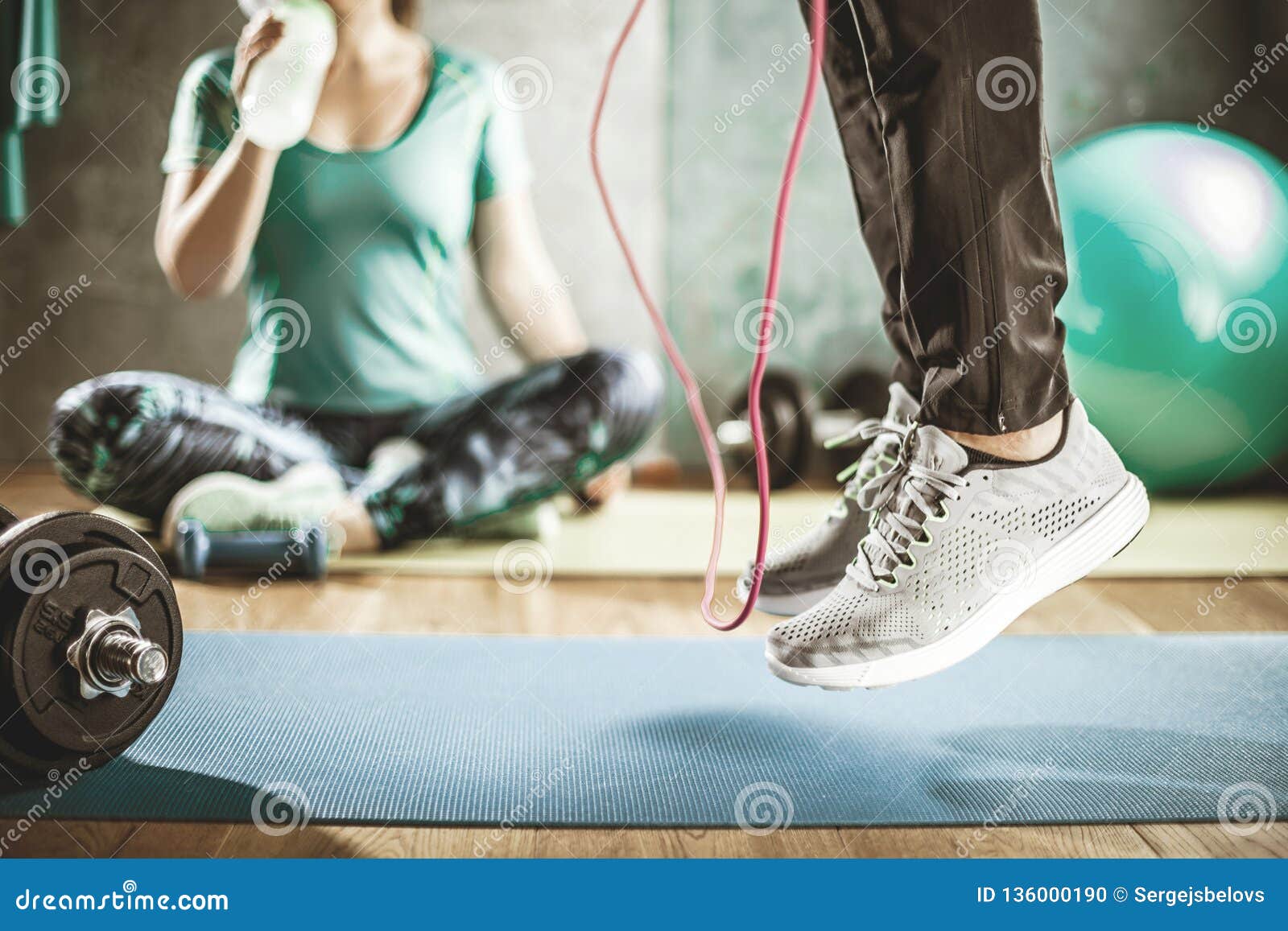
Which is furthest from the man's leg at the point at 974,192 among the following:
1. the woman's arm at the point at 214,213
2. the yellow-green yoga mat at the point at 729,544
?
the woman's arm at the point at 214,213

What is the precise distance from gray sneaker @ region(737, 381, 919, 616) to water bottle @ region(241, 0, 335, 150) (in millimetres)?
870

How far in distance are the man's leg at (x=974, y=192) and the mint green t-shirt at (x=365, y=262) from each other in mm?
1241

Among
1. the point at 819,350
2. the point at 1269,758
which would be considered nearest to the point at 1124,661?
the point at 1269,758

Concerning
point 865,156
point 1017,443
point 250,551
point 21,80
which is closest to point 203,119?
point 21,80

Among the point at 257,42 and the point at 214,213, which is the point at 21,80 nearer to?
the point at 214,213

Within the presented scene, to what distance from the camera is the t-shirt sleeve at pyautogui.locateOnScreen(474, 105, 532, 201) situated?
2.04m

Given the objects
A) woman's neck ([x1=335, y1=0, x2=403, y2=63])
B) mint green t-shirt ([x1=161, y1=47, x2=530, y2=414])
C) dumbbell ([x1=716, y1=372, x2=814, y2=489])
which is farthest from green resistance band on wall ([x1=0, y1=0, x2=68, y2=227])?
dumbbell ([x1=716, y1=372, x2=814, y2=489])

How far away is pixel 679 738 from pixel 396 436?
1150 millimetres

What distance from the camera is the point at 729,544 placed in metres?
1.70

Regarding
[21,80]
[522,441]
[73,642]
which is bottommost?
[522,441]

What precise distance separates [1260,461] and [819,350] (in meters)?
0.98

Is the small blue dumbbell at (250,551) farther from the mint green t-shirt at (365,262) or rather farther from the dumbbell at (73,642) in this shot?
the dumbbell at (73,642)

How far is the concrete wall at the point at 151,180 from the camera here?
2559 millimetres

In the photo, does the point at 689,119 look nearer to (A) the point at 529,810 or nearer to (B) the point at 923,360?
(B) the point at 923,360
